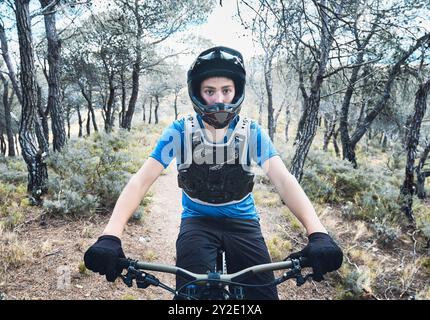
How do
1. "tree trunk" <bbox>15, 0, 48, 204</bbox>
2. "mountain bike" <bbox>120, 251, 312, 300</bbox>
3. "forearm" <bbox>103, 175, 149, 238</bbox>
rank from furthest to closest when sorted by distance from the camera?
"tree trunk" <bbox>15, 0, 48, 204</bbox>
"forearm" <bbox>103, 175, 149, 238</bbox>
"mountain bike" <bbox>120, 251, 312, 300</bbox>

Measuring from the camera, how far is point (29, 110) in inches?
254

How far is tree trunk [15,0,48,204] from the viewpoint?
5.96 m

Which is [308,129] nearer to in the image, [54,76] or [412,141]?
[412,141]

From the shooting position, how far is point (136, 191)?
8.27 ft

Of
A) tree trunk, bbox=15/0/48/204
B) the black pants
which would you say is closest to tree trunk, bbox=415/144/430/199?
the black pants

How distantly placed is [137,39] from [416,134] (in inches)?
547

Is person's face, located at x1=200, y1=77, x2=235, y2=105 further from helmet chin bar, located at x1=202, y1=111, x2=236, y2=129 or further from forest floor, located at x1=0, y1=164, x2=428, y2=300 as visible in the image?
forest floor, located at x1=0, y1=164, x2=428, y2=300

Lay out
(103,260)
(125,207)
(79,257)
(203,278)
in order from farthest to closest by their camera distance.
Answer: (79,257) < (125,207) < (103,260) < (203,278)

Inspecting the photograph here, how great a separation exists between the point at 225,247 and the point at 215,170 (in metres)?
0.65

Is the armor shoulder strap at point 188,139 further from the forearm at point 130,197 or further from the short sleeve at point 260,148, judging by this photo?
the short sleeve at point 260,148

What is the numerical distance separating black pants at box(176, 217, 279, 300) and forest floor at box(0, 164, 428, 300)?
2266 mm

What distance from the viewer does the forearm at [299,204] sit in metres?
2.32

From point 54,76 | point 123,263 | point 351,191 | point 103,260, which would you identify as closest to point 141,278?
point 123,263
